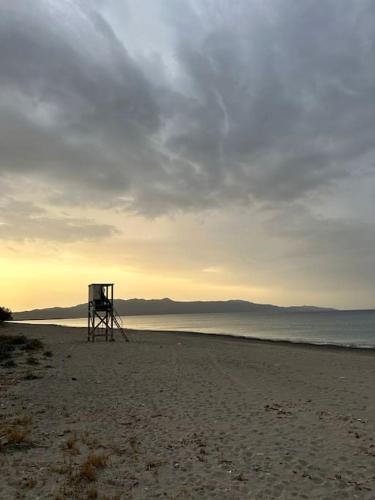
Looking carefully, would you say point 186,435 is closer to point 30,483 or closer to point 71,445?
point 71,445

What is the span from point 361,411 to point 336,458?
14.8ft

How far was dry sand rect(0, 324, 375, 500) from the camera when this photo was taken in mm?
6855

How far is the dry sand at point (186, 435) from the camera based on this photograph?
22.5 feet

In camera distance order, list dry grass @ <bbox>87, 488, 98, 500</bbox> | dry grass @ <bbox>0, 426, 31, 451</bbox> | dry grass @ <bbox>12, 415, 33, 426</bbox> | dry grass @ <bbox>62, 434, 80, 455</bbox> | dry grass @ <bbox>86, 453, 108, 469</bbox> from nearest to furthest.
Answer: dry grass @ <bbox>87, 488, 98, 500</bbox> → dry grass @ <bbox>86, 453, 108, 469</bbox> → dry grass @ <bbox>62, 434, 80, 455</bbox> → dry grass @ <bbox>0, 426, 31, 451</bbox> → dry grass @ <bbox>12, 415, 33, 426</bbox>

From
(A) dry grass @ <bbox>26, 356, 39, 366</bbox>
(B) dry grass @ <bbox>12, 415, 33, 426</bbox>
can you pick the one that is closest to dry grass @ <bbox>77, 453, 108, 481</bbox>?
(B) dry grass @ <bbox>12, 415, 33, 426</bbox>

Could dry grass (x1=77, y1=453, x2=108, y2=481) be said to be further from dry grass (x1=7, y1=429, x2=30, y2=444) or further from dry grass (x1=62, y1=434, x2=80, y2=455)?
dry grass (x1=7, y1=429, x2=30, y2=444)

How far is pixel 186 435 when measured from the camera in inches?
376

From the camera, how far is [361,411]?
12.1 m

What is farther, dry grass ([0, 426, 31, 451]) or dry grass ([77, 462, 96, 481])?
dry grass ([0, 426, 31, 451])

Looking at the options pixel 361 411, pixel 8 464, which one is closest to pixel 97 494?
pixel 8 464

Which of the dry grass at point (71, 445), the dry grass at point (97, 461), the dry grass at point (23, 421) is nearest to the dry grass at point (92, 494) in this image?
the dry grass at point (97, 461)

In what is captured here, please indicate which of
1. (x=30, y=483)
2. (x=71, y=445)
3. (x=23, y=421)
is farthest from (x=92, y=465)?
(x=23, y=421)

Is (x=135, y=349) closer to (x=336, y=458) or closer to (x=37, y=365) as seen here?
(x=37, y=365)

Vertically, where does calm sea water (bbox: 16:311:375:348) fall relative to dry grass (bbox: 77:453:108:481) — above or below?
below
